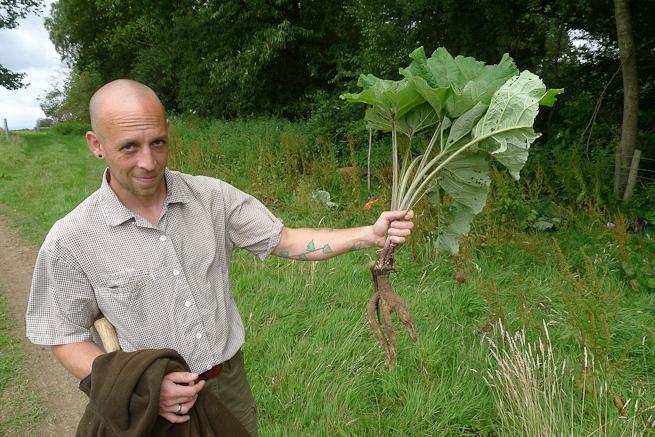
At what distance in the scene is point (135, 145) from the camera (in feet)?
5.56

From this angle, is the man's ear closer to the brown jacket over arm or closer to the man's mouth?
the man's mouth

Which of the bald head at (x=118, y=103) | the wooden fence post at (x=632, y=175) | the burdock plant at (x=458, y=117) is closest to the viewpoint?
the bald head at (x=118, y=103)

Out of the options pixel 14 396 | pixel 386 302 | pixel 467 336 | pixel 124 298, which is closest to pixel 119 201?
pixel 124 298

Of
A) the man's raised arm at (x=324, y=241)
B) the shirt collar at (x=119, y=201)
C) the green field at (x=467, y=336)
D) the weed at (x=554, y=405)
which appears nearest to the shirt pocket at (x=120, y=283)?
the shirt collar at (x=119, y=201)

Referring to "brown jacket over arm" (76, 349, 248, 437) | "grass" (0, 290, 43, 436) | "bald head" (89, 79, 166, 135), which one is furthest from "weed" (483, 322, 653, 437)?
"grass" (0, 290, 43, 436)

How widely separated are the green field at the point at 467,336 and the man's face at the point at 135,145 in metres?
1.83

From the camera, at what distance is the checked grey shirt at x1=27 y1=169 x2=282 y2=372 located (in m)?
1.69

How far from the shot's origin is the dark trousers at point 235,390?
2008 mm

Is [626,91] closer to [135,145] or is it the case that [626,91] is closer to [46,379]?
[135,145]

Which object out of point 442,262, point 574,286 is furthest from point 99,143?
point 442,262

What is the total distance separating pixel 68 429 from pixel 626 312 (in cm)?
417

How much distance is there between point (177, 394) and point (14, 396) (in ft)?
9.59

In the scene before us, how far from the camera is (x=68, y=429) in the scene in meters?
3.40

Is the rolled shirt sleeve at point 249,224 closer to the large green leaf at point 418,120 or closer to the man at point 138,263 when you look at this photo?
→ the man at point 138,263
